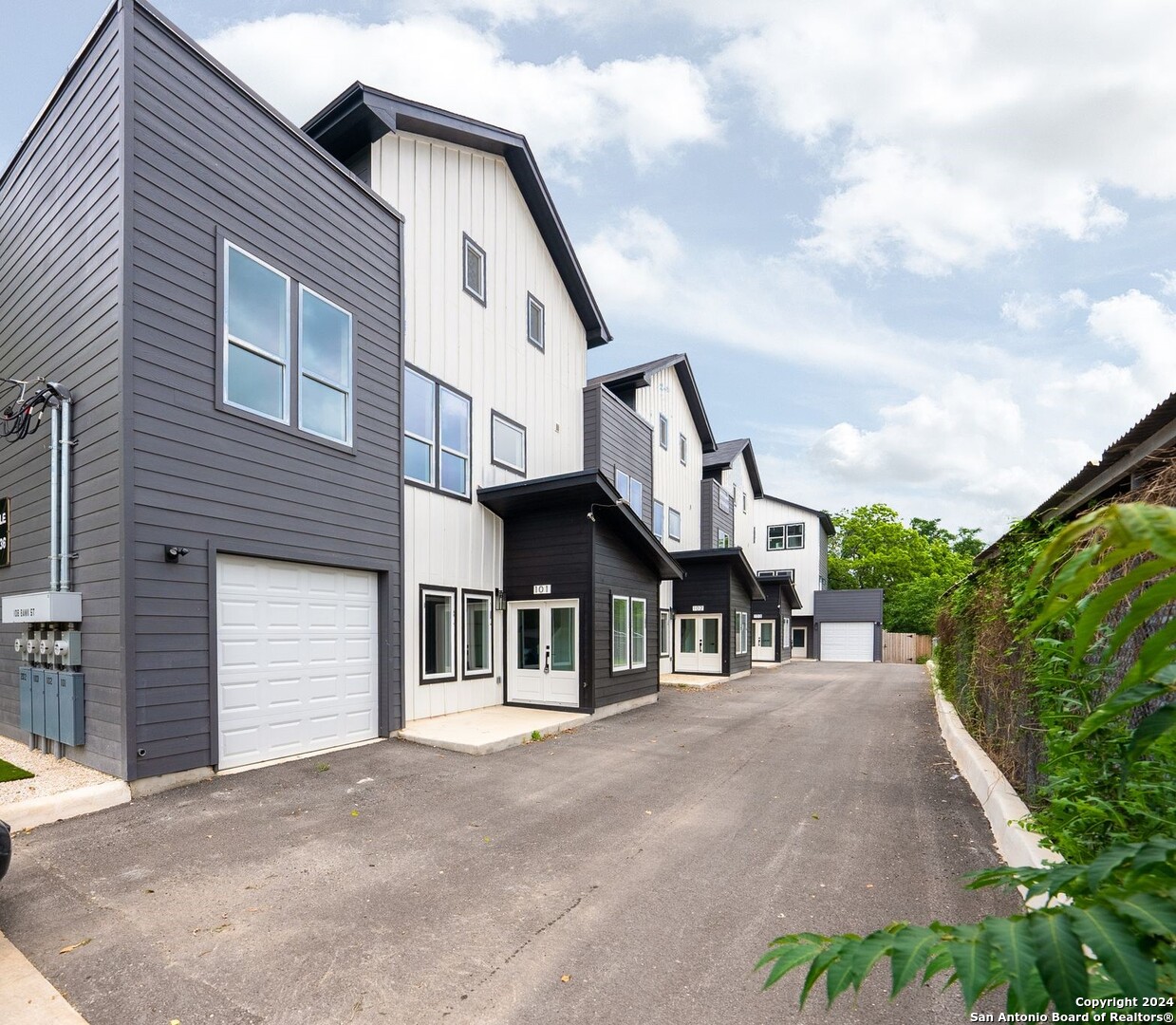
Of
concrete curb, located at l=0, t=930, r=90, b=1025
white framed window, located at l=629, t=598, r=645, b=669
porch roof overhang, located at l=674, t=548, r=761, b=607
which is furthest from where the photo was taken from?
porch roof overhang, located at l=674, t=548, r=761, b=607

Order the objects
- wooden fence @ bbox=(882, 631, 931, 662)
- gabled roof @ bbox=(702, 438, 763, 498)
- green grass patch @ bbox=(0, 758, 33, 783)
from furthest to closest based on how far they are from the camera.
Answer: wooden fence @ bbox=(882, 631, 931, 662)
gabled roof @ bbox=(702, 438, 763, 498)
green grass patch @ bbox=(0, 758, 33, 783)

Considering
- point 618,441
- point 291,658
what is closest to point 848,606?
point 618,441

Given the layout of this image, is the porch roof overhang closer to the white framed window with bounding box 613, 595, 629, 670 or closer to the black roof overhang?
the white framed window with bounding box 613, 595, 629, 670

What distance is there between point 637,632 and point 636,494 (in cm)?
565

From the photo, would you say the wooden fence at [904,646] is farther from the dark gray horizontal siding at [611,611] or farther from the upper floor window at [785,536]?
the dark gray horizontal siding at [611,611]

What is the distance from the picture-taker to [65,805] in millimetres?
5609

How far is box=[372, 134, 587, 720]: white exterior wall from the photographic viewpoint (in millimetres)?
10445

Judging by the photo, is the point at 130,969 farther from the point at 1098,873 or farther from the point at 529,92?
the point at 529,92

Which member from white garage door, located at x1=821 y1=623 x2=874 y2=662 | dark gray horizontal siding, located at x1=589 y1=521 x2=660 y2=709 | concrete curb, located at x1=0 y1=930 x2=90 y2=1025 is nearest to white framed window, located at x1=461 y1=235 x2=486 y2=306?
dark gray horizontal siding, located at x1=589 y1=521 x2=660 y2=709

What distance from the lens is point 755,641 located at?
29516 millimetres

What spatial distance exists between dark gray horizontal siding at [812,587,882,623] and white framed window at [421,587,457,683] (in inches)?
1089

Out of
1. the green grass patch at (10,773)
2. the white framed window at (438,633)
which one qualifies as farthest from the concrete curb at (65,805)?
the white framed window at (438,633)

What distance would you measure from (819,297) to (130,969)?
1762 cm

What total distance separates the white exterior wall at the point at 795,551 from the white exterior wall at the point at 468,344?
23482 millimetres
